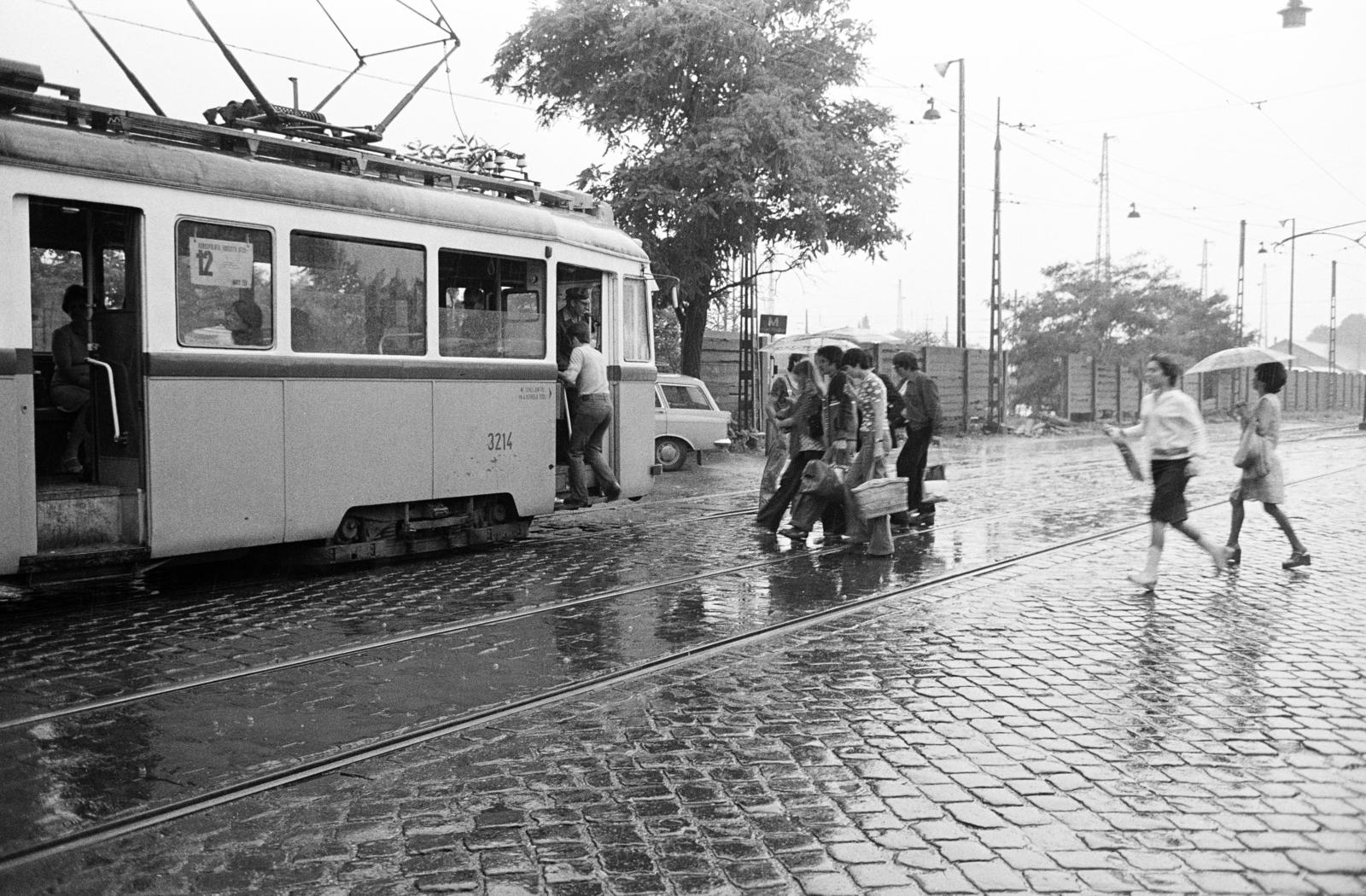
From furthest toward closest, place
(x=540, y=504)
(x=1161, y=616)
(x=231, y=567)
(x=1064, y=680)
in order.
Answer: (x=540, y=504)
(x=231, y=567)
(x=1161, y=616)
(x=1064, y=680)

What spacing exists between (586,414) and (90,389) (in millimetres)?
4477

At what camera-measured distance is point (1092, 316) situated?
4419 cm

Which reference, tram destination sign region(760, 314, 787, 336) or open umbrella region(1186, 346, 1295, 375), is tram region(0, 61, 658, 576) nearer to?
open umbrella region(1186, 346, 1295, 375)

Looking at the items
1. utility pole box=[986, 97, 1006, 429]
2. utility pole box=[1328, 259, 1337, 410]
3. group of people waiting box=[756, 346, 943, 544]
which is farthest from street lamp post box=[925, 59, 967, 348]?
utility pole box=[1328, 259, 1337, 410]

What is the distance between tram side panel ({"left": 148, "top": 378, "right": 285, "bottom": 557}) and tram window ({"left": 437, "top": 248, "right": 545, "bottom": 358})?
1.90 metres

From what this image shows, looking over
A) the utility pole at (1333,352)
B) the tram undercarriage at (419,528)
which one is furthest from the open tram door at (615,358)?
the utility pole at (1333,352)

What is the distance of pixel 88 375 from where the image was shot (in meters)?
8.52

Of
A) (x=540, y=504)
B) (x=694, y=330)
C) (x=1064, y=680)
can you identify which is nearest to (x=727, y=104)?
(x=694, y=330)

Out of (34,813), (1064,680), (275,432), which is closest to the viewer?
(34,813)

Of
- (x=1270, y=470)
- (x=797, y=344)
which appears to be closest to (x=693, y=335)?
(x=797, y=344)

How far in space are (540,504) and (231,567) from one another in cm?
277

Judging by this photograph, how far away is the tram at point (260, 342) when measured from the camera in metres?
8.00

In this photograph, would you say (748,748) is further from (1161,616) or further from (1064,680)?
(1161,616)

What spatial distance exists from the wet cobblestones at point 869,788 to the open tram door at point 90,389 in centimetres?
394
